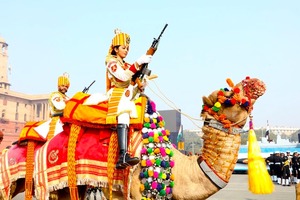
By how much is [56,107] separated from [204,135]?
119 inches

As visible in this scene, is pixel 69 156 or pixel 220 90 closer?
pixel 220 90

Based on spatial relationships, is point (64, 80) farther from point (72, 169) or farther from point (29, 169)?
point (72, 169)

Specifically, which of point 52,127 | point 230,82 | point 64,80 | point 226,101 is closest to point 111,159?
point 226,101

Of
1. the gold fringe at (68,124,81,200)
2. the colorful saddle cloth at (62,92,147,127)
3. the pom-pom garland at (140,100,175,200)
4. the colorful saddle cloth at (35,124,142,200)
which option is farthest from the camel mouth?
the gold fringe at (68,124,81,200)

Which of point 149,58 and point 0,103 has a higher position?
point 0,103

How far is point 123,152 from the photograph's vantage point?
14.1ft

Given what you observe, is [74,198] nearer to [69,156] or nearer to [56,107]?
[69,156]

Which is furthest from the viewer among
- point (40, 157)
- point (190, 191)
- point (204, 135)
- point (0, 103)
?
point (0, 103)

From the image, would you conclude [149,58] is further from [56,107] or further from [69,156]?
[56,107]

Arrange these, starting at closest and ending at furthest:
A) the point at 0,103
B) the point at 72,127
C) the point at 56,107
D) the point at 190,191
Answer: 1. the point at 190,191
2. the point at 72,127
3. the point at 56,107
4. the point at 0,103

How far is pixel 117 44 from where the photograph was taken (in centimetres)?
494

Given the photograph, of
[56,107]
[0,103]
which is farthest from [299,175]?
[0,103]

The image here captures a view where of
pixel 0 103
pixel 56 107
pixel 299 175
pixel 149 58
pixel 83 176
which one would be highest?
pixel 0 103

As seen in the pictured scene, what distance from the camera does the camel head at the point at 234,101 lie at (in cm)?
439
